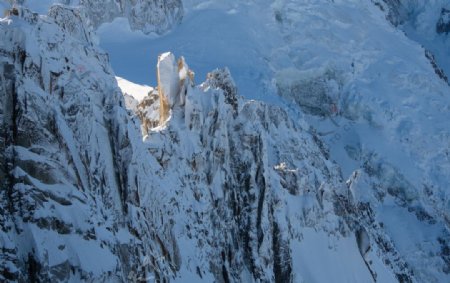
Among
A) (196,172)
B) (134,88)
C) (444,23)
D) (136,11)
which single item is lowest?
(444,23)

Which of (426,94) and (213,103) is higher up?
(213,103)

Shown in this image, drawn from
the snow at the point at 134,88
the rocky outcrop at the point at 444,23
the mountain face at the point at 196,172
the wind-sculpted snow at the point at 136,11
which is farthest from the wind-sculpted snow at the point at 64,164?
the rocky outcrop at the point at 444,23

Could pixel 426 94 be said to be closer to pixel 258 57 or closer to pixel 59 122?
pixel 258 57

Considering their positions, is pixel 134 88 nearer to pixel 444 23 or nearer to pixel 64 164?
pixel 64 164

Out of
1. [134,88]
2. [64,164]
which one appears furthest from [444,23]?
[64,164]

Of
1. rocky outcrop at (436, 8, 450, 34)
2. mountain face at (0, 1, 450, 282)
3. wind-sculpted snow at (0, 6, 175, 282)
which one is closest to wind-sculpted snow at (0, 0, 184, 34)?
mountain face at (0, 1, 450, 282)

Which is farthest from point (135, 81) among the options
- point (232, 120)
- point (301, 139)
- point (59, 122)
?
point (59, 122)

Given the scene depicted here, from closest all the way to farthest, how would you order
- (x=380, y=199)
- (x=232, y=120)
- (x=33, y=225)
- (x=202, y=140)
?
(x=33, y=225) → (x=202, y=140) → (x=232, y=120) → (x=380, y=199)

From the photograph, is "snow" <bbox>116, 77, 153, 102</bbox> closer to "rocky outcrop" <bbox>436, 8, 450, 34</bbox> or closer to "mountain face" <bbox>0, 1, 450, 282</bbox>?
Answer: "mountain face" <bbox>0, 1, 450, 282</bbox>
